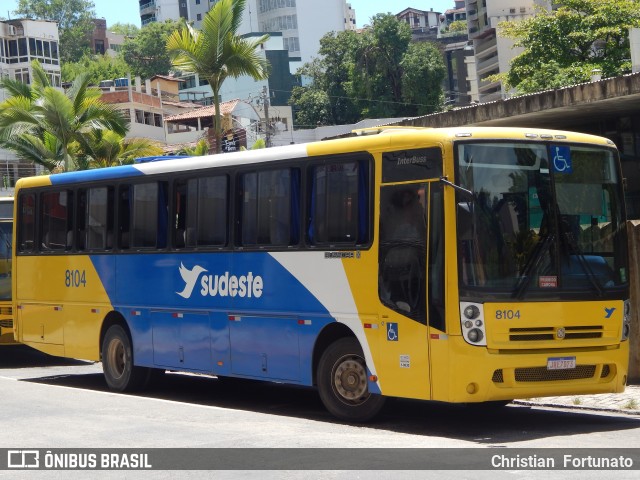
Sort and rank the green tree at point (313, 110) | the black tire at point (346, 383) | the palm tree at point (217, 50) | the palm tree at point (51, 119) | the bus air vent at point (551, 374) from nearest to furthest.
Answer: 1. the bus air vent at point (551, 374)
2. the black tire at point (346, 383)
3. the palm tree at point (217, 50)
4. the palm tree at point (51, 119)
5. the green tree at point (313, 110)

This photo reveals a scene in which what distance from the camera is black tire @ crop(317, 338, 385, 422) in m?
12.3

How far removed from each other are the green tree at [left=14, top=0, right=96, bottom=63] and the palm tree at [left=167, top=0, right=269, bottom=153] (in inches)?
4609

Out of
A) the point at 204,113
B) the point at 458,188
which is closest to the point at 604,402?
the point at 458,188

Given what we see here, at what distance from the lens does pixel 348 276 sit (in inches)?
491

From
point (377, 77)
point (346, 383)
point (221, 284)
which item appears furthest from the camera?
point (377, 77)

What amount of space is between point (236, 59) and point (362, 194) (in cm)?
1477

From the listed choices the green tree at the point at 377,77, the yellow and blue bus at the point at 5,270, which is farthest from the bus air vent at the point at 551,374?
the green tree at the point at 377,77

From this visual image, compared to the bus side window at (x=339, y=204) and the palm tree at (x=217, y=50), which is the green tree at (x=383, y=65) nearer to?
the palm tree at (x=217, y=50)

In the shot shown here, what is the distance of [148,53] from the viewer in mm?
131250

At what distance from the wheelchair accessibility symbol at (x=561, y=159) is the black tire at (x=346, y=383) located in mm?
2806

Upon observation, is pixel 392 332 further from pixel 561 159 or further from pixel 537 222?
pixel 561 159

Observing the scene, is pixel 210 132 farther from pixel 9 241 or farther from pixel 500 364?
pixel 500 364

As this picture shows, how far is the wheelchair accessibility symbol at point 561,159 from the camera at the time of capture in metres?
11.9

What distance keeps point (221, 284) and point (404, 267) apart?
A: 3480 mm
